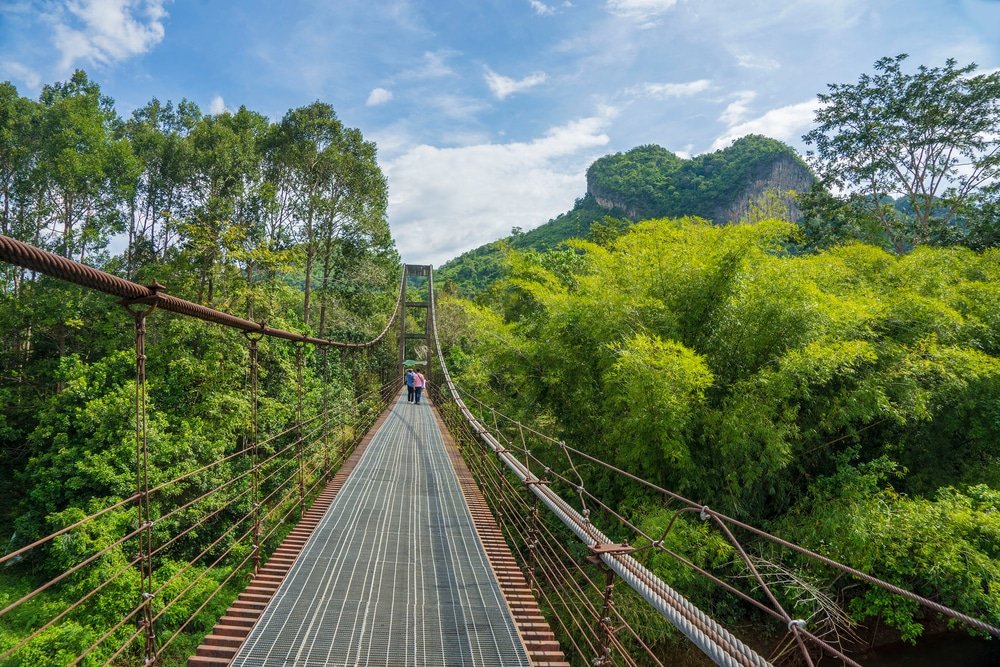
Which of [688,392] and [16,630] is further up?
[688,392]

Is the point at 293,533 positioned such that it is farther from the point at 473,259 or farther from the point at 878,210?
the point at 473,259

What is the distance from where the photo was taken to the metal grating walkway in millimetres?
1690

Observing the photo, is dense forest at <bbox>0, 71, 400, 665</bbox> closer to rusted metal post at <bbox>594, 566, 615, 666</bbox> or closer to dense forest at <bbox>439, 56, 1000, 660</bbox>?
dense forest at <bbox>439, 56, 1000, 660</bbox>

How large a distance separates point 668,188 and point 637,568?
3526 cm

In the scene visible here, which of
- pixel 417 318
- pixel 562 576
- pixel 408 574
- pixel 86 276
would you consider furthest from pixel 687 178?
pixel 86 276

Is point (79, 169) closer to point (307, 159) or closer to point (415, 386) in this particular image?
point (307, 159)

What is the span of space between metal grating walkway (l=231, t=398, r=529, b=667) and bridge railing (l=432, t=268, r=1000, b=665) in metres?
0.30

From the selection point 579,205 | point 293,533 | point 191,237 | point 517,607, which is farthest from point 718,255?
point 579,205

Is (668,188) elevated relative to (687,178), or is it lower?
lower

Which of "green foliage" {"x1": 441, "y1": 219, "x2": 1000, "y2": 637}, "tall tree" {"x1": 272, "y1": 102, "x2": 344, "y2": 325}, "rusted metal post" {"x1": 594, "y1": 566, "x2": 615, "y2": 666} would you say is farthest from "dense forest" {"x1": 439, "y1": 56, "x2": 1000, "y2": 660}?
"tall tree" {"x1": 272, "y1": 102, "x2": 344, "y2": 325}

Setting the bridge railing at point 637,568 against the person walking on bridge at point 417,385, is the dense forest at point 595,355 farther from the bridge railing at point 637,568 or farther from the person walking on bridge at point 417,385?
the person walking on bridge at point 417,385

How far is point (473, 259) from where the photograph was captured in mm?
34562

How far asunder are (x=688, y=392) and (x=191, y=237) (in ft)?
28.4

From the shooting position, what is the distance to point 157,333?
8992 millimetres
